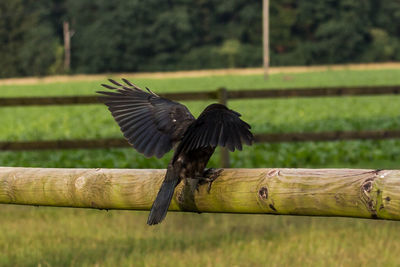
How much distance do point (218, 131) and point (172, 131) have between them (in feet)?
1.36

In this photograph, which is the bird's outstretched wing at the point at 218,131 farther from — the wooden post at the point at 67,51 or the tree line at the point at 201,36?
the wooden post at the point at 67,51

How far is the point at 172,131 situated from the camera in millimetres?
2908

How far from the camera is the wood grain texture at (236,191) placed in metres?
2.27

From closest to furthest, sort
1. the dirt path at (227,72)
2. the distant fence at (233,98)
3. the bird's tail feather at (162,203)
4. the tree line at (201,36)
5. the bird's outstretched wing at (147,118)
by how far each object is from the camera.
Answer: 1. the bird's tail feather at (162,203)
2. the bird's outstretched wing at (147,118)
3. the distant fence at (233,98)
4. the dirt path at (227,72)
5. the tree line at (201,36)

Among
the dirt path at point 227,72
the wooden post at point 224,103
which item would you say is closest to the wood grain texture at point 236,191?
the wooden post at point 224,103

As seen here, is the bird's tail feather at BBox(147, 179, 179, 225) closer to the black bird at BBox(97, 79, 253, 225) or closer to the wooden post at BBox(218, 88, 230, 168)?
the black bird at BBox(97, 79, 253, 225)

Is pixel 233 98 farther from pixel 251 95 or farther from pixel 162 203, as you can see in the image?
pixel 162 203

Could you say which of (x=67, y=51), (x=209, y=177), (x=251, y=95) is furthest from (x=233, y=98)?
(x=67, y=51)

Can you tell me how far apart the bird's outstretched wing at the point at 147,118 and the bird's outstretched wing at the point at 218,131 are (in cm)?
25

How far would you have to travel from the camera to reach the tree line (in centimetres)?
6825

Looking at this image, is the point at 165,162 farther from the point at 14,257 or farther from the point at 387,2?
the point at 387,2

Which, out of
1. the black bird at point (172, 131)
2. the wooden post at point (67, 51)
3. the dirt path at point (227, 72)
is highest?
the wooden post at point (67, 51)

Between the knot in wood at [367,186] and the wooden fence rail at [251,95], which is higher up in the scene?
the wooden fence rail at [251,95]

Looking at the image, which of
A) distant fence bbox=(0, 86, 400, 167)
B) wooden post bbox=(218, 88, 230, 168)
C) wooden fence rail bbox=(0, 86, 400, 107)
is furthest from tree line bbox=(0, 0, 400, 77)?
wooden post bbox=(218, 88, 230, 168)
